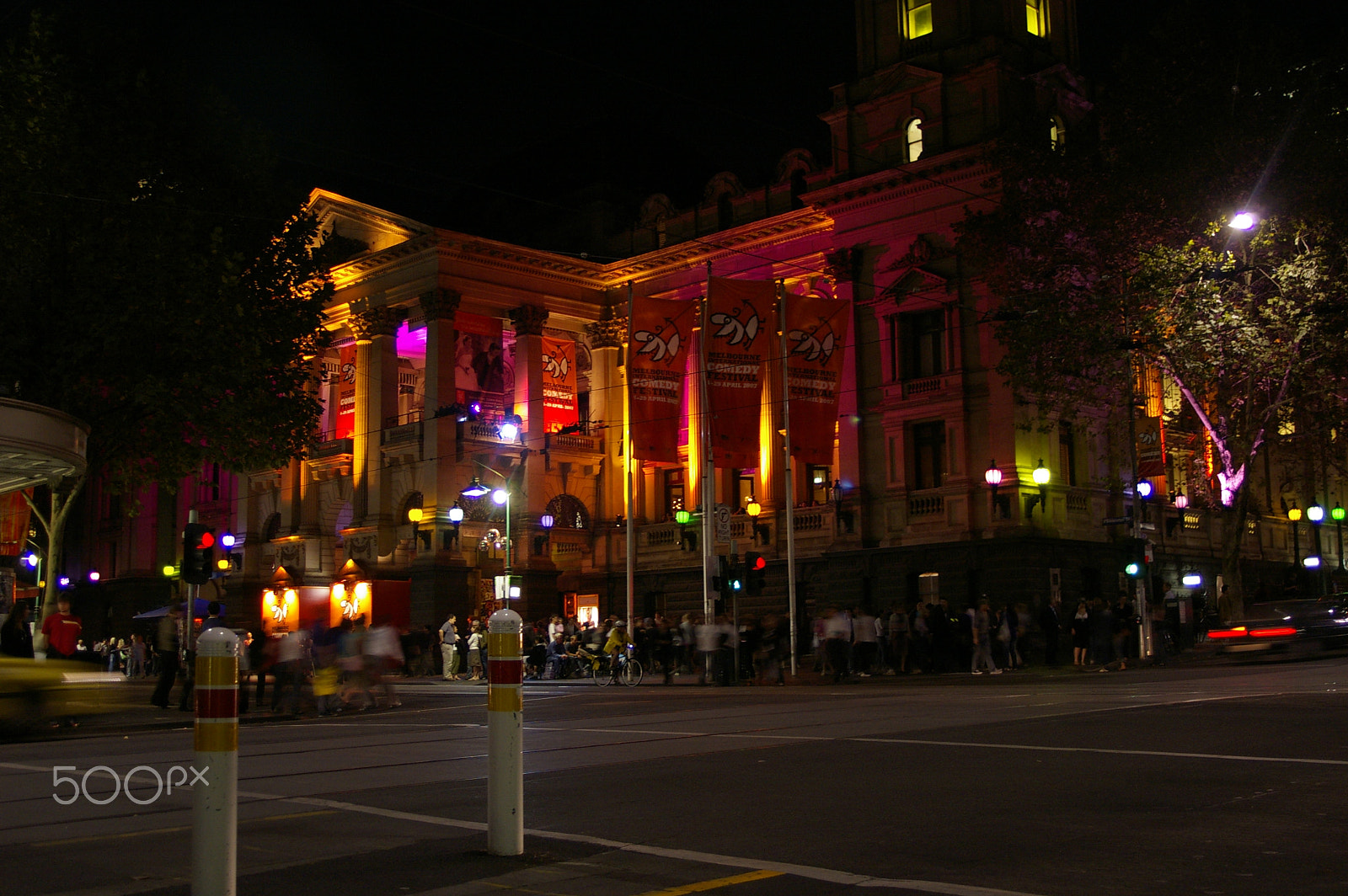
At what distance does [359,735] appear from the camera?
15984 millimetres

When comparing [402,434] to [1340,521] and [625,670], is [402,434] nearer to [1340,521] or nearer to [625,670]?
[625,670]

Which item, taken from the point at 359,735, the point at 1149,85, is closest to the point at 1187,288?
the point at 1149,85

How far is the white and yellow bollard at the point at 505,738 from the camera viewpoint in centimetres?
655

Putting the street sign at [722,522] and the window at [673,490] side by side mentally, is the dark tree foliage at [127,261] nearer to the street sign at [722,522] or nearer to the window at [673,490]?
the street sign at [722,522]

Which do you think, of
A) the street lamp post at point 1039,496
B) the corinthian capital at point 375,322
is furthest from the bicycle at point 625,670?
the corinthian capital at point 375,322

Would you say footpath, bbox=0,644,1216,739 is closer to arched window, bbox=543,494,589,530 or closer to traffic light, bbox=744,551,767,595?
traffic light, bbox=744,551,767,595

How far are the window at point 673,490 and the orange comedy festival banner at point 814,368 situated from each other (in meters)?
12.4

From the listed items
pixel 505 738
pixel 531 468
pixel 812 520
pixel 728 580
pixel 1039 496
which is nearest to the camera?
pixel 505 738

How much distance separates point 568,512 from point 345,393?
1072 cm

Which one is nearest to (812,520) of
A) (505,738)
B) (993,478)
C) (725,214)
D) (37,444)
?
(993,478)

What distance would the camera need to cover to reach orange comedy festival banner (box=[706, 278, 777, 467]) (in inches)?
1470

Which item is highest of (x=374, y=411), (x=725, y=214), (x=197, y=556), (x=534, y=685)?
(x=725, y=214)

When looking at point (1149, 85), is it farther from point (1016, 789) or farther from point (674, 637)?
point (1016, 789)

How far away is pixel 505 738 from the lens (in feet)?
21.5
